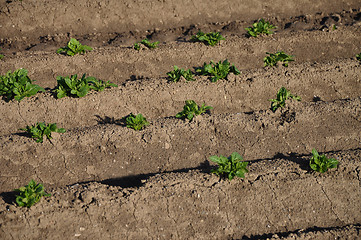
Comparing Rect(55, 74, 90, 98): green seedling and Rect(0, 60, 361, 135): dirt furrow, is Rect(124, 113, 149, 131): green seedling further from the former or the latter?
Rect(55, 74, 90, 98): green seedling

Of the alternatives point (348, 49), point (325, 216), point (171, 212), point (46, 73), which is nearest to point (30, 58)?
point (46, 73)

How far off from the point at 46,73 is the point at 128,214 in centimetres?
373

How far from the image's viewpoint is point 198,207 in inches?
168

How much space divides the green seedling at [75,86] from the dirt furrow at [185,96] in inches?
4.7

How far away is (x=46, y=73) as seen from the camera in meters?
6.64

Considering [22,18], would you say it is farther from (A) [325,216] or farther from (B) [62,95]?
(A) [325,216]

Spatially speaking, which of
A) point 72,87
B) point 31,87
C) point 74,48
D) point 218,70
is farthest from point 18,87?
point 218,70

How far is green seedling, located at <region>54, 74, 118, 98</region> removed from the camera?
5.72 m

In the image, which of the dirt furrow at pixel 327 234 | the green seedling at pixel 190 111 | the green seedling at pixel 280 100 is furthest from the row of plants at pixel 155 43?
the dirt furrow at pixel 327 234

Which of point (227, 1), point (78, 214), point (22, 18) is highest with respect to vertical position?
point (227, 1)

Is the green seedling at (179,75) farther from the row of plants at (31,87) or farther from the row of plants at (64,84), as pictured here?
the row of plants at (31,87)

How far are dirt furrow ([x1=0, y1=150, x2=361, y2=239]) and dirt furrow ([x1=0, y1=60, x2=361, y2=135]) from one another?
5.54ft

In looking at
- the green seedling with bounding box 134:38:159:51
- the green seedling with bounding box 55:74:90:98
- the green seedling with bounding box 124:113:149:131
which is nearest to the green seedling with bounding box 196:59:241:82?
the green seedling with bounding box 134:38:159:51

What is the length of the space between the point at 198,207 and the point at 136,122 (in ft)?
5.43
